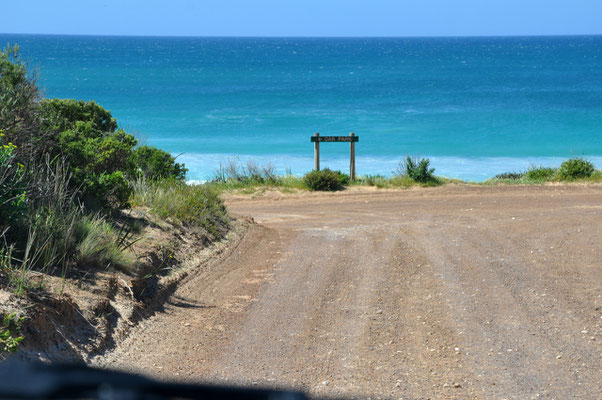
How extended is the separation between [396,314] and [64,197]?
13.9 feet

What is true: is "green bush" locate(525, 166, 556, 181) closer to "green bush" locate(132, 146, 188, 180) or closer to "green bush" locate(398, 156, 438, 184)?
"green bush" locate(398, 156, 438, 184)

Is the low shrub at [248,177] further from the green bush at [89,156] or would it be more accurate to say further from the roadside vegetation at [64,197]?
the green bush at [89,156]

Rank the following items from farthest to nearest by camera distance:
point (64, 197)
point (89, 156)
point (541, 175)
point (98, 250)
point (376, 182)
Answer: point (541, 175)
point (376, 182)
point (89, 156)
point (64, 197)
point (98, 250)

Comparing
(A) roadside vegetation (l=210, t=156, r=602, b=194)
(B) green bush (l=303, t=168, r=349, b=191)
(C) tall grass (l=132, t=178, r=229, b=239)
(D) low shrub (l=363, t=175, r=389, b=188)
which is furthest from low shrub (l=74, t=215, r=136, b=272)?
(D) low shrub (l=363, t=175, r=389, b=188)

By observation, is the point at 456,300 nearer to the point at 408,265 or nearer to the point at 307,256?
the point at 408,265

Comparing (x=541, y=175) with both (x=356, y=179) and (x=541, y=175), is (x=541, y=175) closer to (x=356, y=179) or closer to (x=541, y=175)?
(x=541, y=175)

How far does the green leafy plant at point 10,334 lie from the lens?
529 cm

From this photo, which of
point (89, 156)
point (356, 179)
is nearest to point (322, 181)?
point (356, 179)

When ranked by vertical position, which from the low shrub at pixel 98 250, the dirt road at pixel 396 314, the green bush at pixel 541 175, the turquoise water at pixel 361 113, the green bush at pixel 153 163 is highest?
the turquoise water at pixel 361 113

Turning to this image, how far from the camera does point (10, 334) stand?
5539 millimetres

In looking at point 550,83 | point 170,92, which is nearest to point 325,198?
point 170,92

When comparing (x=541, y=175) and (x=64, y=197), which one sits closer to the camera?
(x=64, y=197)

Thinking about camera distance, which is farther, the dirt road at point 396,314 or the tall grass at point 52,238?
the tall grass at point 52,238

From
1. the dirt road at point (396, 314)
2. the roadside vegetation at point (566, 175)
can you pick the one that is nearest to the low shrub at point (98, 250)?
the dirt road at point (396, 314)
